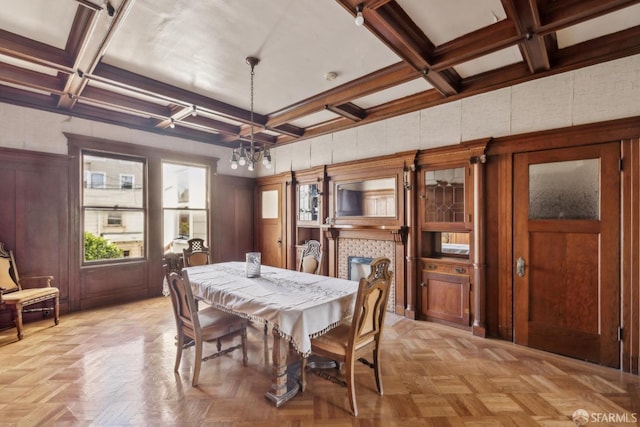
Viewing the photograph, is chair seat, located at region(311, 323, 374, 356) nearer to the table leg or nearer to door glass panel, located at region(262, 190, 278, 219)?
the table leg

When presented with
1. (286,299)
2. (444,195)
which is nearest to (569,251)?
(444,195)

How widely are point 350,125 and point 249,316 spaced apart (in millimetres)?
3303

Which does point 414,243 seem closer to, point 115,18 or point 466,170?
point 466,170

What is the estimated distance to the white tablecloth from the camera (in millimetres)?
1998

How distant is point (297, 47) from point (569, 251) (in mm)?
3301

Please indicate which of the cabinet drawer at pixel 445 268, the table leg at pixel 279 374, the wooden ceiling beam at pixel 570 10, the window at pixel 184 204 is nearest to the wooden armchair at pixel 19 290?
the window at pixel 184 204

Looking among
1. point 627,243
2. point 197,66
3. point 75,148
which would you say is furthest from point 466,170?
point 75,148

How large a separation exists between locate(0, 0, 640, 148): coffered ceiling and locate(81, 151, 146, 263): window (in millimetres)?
1011

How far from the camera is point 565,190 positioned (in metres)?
2.87

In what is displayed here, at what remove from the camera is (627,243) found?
2.55m

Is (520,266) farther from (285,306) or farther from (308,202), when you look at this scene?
(308,202)

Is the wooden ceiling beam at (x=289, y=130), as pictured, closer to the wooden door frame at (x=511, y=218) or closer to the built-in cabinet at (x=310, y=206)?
the built-in cabinet at (x=310, y=206)

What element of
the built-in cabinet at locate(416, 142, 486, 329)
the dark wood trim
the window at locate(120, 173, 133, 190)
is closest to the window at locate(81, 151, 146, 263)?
the window at locate(120, 173, 133, 190)

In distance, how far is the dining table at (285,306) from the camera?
2004mm
